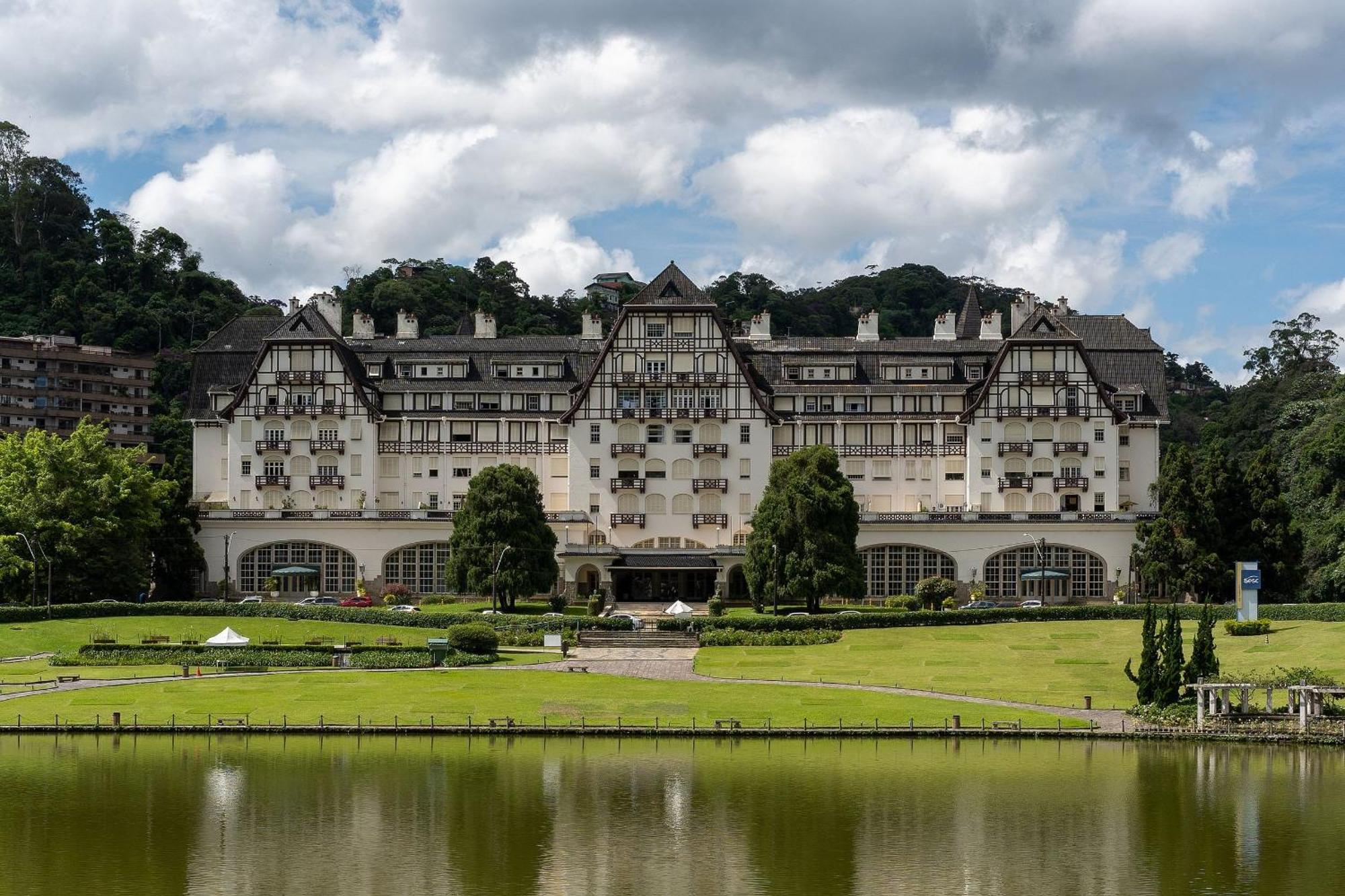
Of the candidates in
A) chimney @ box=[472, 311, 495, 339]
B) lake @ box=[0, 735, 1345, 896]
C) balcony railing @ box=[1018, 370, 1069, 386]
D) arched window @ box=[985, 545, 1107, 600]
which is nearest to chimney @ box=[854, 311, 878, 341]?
balcony railing @ box=[1018, 370, 1069, 386]

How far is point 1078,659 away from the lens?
86.1m

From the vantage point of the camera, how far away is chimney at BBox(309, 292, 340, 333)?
13612 cm

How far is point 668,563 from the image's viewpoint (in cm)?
11800

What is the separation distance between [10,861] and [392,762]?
1686cm

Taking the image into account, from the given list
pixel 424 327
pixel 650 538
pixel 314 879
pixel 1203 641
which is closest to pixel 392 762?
pixel 314 879

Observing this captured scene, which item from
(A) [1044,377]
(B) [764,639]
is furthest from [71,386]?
(B) [764,639]

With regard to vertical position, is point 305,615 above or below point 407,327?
below

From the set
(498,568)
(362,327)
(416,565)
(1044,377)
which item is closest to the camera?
(498,568)

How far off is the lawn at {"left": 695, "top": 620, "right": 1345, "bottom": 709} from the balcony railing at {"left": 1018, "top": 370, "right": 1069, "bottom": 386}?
2673cm

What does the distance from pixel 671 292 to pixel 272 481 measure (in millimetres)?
31589

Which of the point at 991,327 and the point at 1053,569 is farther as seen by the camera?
the point at 991,327

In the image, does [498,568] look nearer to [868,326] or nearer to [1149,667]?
[868,326]

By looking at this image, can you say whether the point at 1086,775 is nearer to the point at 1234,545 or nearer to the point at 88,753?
the point at 88,753

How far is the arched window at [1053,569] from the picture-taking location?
11725 cm
